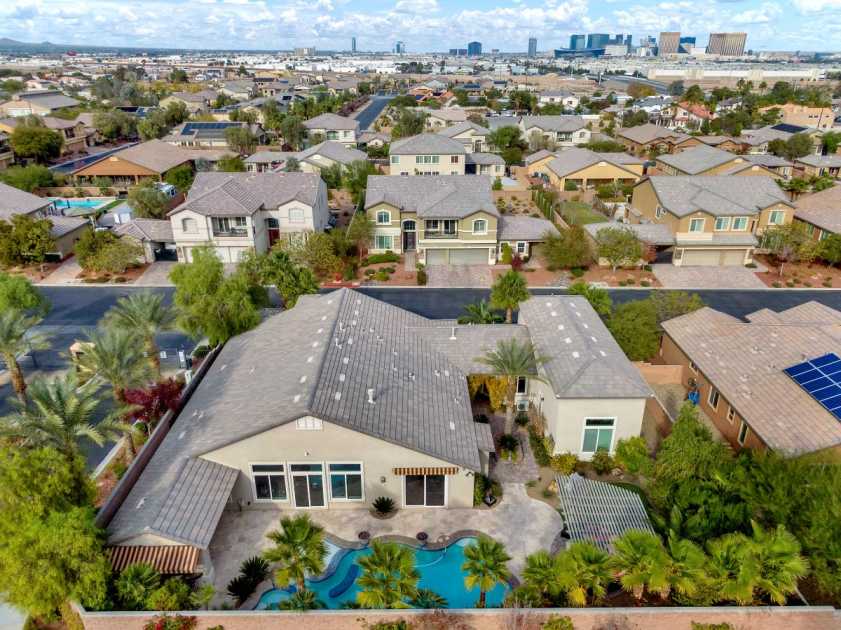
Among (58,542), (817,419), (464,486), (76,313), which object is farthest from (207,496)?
(76,313)

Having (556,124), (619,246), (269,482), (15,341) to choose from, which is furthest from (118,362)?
(556,124)

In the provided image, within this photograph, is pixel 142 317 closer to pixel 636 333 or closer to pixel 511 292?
pixel 511 292

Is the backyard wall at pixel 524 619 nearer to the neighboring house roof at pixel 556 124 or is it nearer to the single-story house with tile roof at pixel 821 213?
the single-story house with tile roof at pixel 821 213

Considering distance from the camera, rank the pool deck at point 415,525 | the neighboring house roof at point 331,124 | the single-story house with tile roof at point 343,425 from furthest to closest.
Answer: the neighboring house roof at point 331,124 → the pool deck at point 415,525 → the single-story house with tile roof at point 343,425

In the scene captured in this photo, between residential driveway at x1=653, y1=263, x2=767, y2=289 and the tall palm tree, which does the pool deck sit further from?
residential driveway at x1=653, y1=263, x2=767, y2=289

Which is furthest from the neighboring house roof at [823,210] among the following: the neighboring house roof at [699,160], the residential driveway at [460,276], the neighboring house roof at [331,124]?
the neighboring house roof at [331,124]

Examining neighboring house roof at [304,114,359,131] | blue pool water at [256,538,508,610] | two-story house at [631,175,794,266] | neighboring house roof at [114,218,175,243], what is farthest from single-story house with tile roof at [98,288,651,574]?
neighboring house roof at [304,114,359,131]

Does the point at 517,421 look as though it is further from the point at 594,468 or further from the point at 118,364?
the point at 118,364

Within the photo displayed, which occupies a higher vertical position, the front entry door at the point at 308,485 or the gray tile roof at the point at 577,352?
the gray tile roof at the point at 577,352
